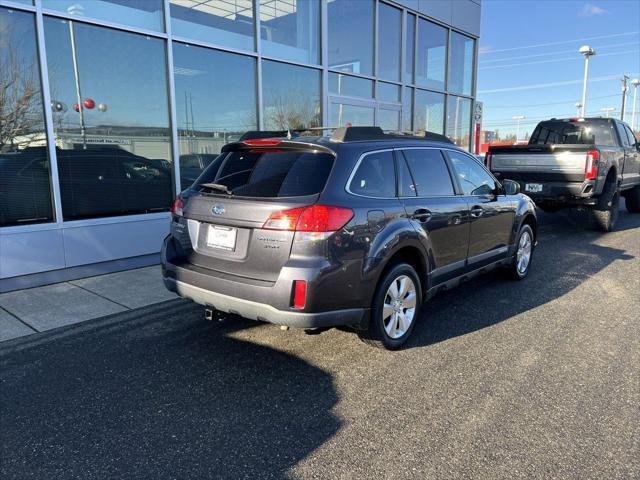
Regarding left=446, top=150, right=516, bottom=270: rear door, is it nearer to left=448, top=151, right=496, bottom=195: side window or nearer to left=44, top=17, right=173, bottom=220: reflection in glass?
left=448, top=151, right=496, bottom=195: side window

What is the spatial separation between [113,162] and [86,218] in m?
0.84

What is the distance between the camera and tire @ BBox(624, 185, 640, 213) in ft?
40.9

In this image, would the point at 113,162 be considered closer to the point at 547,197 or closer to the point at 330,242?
the point at 330,242

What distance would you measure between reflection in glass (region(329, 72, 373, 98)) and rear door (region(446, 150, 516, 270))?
5.56m

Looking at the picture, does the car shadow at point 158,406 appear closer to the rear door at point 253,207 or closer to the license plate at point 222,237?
the rear door at point 253,207

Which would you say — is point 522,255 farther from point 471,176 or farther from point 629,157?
point 629,157

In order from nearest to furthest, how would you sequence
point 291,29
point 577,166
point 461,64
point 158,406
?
point 158,406 → point 577,166 → point 291,29 → point 461,64

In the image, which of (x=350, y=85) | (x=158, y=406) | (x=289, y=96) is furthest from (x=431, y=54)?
(x=158, y=406)

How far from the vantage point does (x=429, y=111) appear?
43.2ft

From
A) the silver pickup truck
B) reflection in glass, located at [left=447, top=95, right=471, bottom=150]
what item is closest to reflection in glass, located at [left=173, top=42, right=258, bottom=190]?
the silver pickup truck

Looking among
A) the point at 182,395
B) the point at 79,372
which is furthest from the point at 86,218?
the point at 182,395

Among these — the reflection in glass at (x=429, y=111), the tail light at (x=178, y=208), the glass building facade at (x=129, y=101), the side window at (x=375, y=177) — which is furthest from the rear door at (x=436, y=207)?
the reflection in glass at (x=429, y=111)

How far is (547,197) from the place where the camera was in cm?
884

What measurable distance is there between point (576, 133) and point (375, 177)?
8.69m
